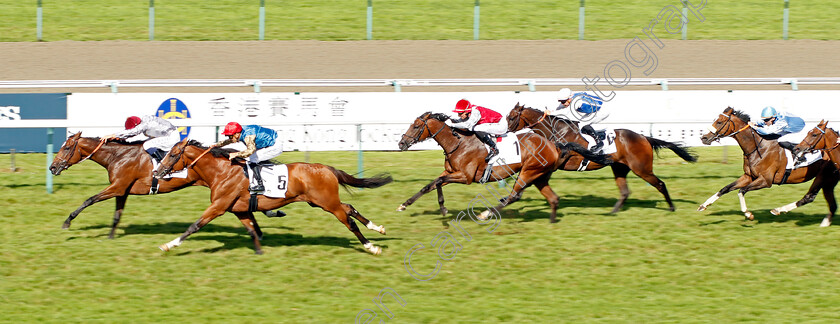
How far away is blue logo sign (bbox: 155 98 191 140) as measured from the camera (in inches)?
558

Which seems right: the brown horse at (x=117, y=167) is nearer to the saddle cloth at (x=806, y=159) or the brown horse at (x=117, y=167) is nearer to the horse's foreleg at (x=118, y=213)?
the horse's foreleg at (x=118, y=213)

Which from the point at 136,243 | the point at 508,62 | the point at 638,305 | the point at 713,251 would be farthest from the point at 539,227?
the point at 508,62

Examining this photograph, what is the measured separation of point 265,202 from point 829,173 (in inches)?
235

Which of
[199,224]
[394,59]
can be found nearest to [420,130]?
[199,224]

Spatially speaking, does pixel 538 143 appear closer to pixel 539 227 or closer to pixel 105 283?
pixel 539 227

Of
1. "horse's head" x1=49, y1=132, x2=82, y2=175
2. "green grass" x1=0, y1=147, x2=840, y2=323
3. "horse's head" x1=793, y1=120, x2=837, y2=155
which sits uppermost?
"horse's head" x1=793, y1=120, x2=837, y2=155

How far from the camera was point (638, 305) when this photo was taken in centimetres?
773

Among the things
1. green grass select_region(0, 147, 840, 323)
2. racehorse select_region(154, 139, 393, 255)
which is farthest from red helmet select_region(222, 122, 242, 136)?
green grass select_region(0, 147, 840, 323)

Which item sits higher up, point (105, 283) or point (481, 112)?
point (481, 112)

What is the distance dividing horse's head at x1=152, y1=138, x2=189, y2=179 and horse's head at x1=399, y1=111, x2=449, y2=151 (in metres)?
2.57

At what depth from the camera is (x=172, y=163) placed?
8922 mm

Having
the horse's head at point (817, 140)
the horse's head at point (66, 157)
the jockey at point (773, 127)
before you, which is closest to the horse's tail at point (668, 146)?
the jockey at point (773, 127)

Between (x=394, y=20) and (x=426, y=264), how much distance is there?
1512 cm

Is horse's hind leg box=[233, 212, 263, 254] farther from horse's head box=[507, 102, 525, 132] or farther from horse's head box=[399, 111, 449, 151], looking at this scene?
horse's head box=[507, 102, 525, 132]
